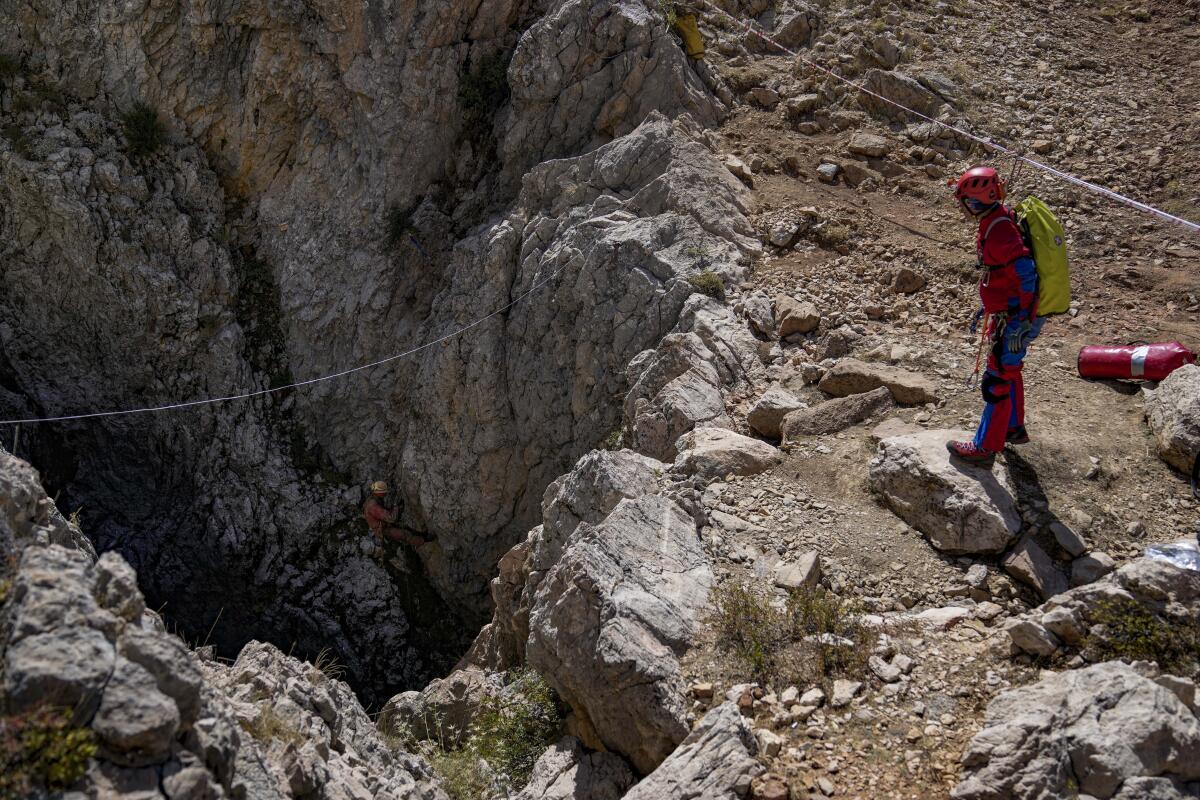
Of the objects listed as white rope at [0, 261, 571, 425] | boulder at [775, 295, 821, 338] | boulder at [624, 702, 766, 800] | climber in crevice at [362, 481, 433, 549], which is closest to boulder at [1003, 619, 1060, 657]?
boulder at [624, 702, 766, 800]

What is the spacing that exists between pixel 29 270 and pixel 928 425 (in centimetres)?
1329

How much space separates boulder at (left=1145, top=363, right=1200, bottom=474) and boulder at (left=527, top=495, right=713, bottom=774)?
12.5ft

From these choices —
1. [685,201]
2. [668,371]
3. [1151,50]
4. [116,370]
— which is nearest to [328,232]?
[116,370]

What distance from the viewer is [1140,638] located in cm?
529

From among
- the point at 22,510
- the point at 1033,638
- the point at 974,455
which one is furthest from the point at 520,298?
the point at 1033,638

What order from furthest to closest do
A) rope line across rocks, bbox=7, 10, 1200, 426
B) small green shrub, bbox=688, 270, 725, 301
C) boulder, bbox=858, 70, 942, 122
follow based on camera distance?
boulder, bbox=858, 70, 942, 122
rope line across rocks, bbox=7, 10, 1200, 426
small green shrub, bbox=688, 270, 725, 301

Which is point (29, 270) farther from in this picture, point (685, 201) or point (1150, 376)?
point (1150, 376)

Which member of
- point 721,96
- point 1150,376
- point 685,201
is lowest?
point 1150,376

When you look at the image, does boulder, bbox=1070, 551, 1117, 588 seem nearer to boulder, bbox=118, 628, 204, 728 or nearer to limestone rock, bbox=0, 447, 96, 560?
boulder, bbox=118, 628, 204, 728

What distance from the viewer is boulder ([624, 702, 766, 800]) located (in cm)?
514

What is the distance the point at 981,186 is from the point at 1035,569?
2831mm

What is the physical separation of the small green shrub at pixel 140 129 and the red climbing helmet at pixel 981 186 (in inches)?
495

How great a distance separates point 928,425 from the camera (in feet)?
26.0

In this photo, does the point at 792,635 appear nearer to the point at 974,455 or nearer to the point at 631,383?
the point at 974,455
